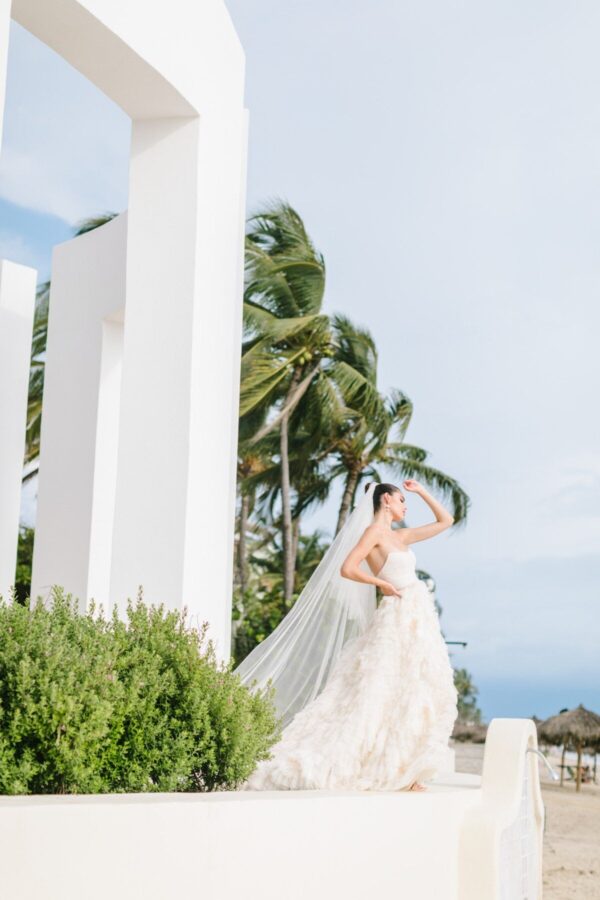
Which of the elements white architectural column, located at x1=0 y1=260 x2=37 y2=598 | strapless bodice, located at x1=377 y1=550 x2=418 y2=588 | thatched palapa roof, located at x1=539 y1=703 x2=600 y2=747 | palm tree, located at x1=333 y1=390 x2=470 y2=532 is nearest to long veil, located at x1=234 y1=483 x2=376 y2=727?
strapless bodice, located at x1=377 y1=550 x2=418 y2=588

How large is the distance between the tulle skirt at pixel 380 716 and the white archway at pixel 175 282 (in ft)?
4.56

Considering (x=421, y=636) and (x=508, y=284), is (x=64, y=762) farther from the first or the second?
(x=508, y=284)

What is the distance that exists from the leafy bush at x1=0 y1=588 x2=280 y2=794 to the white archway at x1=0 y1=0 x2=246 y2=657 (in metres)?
1.66

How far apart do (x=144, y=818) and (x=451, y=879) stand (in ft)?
6.33

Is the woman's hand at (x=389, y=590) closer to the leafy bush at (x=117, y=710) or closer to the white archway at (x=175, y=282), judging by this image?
the leafy bush at (x=117, y=710)

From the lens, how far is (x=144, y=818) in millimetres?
3957

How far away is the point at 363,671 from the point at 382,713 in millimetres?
272

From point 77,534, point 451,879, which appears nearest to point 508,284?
point 77,534

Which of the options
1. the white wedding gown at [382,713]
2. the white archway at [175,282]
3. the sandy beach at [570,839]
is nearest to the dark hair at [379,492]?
the white wedding gown at [382,713]

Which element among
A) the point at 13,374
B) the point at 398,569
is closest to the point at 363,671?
the point at 398,569

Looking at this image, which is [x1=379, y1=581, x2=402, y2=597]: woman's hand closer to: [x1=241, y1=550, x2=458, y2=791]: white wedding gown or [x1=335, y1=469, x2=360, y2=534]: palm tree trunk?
[x1=241, y1=550, x2=458, y2=791]: white wedding gown

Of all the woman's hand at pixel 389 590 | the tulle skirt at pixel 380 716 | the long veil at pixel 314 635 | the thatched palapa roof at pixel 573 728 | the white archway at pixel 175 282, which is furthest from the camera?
the thatched palapa roof at pixel 573 728

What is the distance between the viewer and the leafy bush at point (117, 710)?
13.9ft

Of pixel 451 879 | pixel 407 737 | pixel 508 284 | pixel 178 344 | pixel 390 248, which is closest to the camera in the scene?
pixel 451 879
